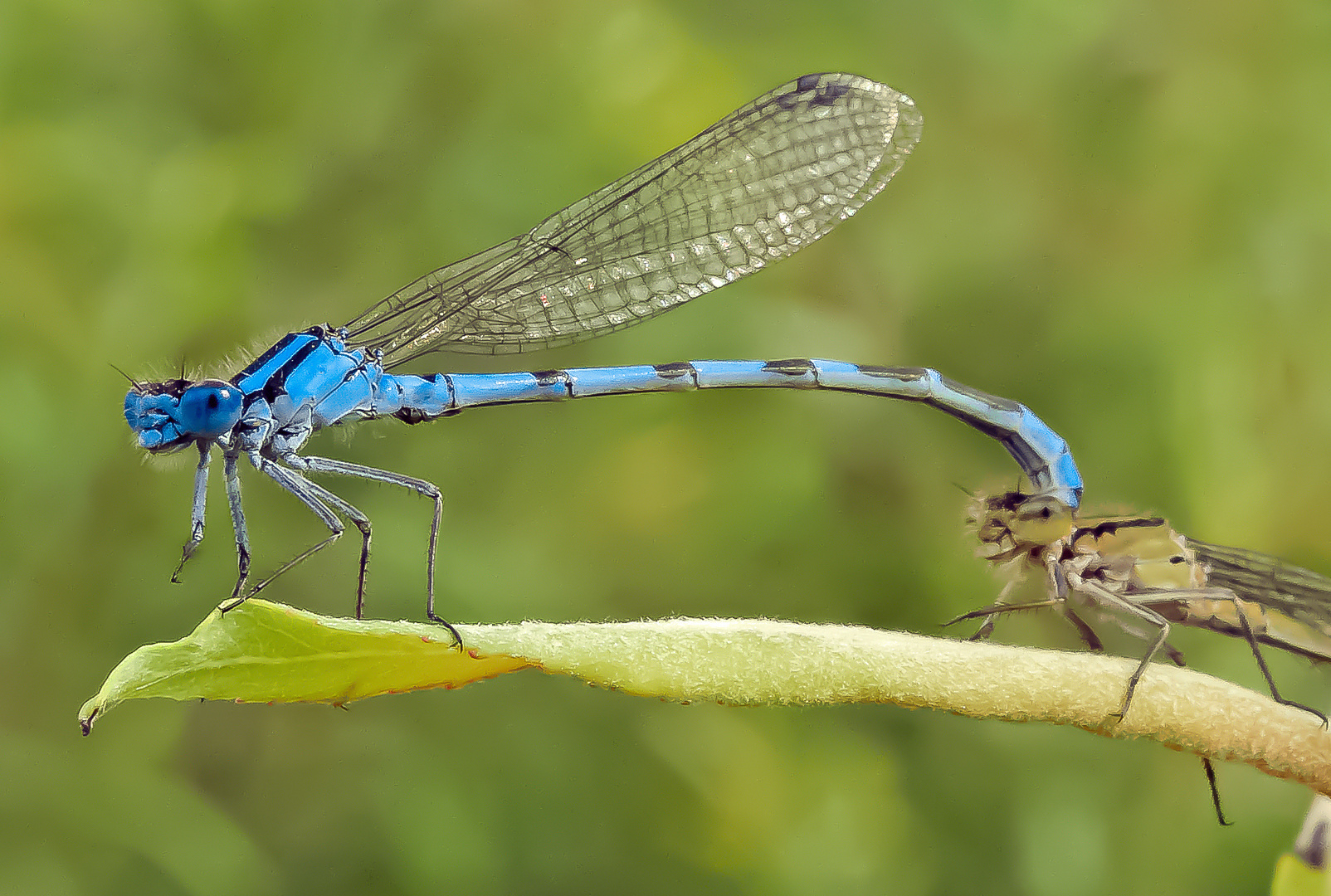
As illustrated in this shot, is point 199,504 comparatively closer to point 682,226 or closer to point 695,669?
point 695,669

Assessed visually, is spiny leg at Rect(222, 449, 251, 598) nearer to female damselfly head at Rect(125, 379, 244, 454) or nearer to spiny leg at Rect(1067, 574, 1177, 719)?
female damselfly head at Rect(125, 379, 244, 454)

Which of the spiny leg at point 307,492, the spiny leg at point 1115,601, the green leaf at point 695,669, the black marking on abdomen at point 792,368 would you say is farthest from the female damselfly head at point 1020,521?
the spiny leg at point 307,492

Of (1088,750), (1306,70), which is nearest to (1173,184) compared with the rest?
(1306,70)

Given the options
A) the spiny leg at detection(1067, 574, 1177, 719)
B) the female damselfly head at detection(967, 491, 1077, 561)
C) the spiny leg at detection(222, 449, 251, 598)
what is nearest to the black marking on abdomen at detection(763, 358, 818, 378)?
the female damselfly head at detection(967, 491, 1077, 561)

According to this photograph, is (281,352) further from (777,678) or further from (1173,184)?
(1173,184)

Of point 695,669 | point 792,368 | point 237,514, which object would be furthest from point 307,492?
point 695,669

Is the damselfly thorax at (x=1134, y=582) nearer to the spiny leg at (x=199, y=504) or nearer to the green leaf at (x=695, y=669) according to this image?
the green leaf at (x=695, y=669)
